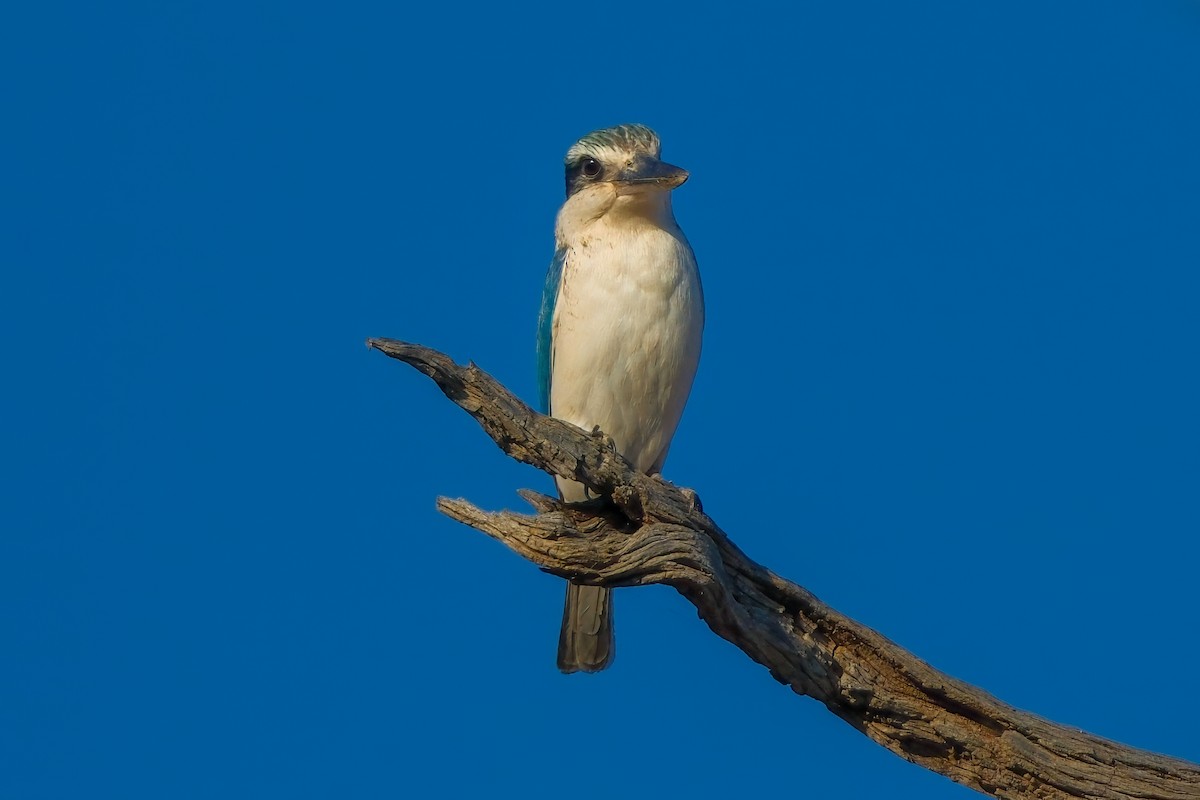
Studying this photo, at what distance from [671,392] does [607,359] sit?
367 mm

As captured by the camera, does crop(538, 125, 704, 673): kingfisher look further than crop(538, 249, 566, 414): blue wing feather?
No

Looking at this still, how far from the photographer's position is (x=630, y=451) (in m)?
7.35

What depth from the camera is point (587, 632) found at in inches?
293

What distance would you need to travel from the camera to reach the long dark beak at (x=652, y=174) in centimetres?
691

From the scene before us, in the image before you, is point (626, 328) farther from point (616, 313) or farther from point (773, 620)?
point (773, 620)

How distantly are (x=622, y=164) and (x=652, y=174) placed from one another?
0.71ft

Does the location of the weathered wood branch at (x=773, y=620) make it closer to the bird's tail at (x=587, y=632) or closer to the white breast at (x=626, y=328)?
the white breast at (x=626, y=328)

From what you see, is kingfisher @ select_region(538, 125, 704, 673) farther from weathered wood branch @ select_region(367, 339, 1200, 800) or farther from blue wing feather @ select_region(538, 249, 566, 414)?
weathered wood branch @ select_region(367, 339, 1200, 800)

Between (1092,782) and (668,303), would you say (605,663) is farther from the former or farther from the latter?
(1092,782)

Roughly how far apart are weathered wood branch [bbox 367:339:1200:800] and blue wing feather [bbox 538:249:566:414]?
1016mm

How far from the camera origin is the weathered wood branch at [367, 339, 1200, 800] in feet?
18.9

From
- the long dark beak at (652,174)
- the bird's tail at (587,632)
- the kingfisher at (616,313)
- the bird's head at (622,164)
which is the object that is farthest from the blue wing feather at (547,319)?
the bird's tail at (587,632)

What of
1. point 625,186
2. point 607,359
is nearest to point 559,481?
point 607,359

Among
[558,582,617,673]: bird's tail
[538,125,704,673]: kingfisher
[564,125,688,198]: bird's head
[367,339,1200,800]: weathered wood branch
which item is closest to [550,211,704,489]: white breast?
[538,125,704,673]: kingfisher
